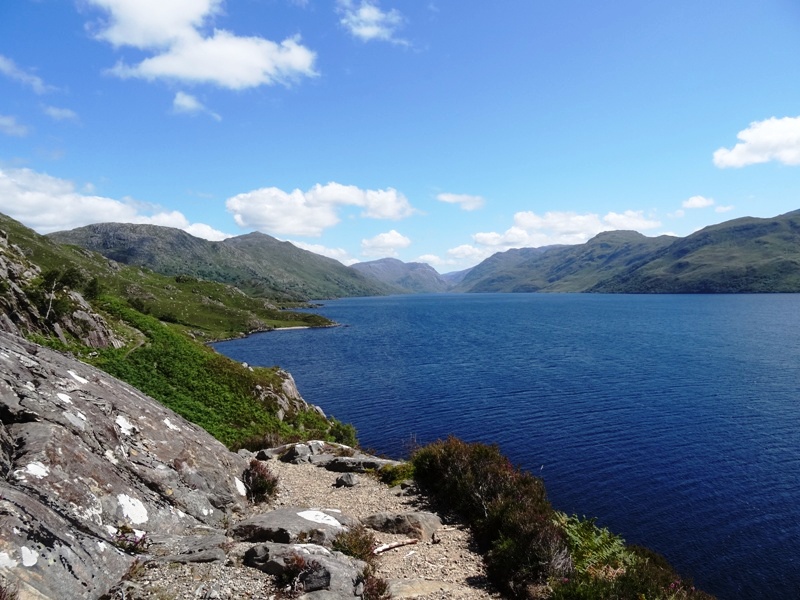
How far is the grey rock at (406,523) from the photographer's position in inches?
672

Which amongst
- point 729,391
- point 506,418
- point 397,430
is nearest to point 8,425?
point 397,430

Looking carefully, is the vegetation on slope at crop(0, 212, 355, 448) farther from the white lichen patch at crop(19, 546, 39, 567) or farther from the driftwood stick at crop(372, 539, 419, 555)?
the white lichen patch at crop(19, 546, 39, 567)

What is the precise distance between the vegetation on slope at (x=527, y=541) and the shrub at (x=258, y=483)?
7.64m

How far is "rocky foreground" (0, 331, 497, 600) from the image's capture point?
30.3 feet

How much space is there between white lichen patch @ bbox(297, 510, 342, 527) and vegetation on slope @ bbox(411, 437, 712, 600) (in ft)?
17.9

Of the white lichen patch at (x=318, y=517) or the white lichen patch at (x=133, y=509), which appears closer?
the white lichen patch at (x=133, y=509)

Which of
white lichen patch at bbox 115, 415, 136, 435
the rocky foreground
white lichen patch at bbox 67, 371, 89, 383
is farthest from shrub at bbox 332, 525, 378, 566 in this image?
white lichen patch at bbox 67, 371, 89, 383

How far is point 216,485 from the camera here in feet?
53.3

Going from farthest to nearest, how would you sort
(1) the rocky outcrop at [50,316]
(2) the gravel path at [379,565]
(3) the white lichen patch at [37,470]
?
(1) the rocky outcrop at [50,316] < (3) the white lichen patch at [37,470] < (2) the gravel path at [379,565]

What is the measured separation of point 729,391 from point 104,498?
259 ft

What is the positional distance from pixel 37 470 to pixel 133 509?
2707 millimetres

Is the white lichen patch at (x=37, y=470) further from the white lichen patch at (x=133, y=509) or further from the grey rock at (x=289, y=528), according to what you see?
the grey rock at (x=289, y=528)

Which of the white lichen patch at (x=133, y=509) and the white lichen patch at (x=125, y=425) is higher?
the white lichen patch at (x=125, y=425)

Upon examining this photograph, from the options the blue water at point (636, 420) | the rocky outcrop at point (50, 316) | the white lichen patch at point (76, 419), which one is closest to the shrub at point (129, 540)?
the white lichen patch at point (76, 419)
